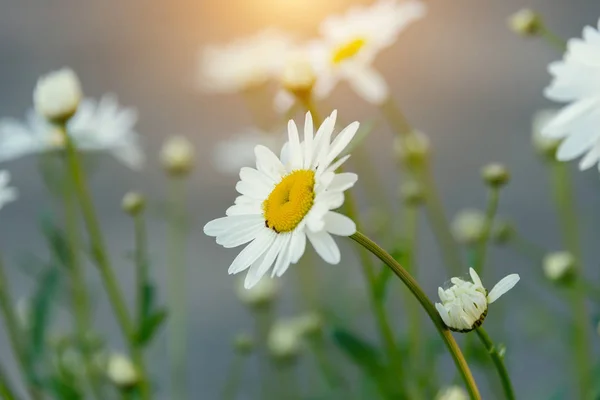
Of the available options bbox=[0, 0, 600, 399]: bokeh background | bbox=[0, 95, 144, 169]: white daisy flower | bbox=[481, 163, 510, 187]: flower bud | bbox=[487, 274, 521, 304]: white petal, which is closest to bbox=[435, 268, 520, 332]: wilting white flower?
bbox=[487, 274, 521, 304]: white petal

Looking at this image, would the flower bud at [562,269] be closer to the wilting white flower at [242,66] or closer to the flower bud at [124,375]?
the flower bud at [124,375]

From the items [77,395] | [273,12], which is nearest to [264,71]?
[77,395]

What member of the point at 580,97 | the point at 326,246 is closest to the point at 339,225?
the point at 326,246

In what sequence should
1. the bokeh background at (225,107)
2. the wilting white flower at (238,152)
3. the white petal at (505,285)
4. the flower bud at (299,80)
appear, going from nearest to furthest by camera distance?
the white petal at (505,285)
the flower bud at (299,80)
the wilting white flower at (238,152)
the bokeh background at (225,107)

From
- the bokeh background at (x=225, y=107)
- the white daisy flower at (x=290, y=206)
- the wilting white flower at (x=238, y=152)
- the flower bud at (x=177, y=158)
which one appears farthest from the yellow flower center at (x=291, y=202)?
the bokeh background at (x=225, y=107)

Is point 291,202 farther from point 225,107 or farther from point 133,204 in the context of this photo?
point 225,107

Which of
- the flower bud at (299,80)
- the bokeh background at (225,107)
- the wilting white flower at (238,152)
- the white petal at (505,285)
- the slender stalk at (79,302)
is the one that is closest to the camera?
the white petal at (505,285)

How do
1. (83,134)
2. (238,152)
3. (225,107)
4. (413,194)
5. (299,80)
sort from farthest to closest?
1. (225,107)
2. (238,152)
3. (83,134)
4. (413,194)
5. (299,80)
